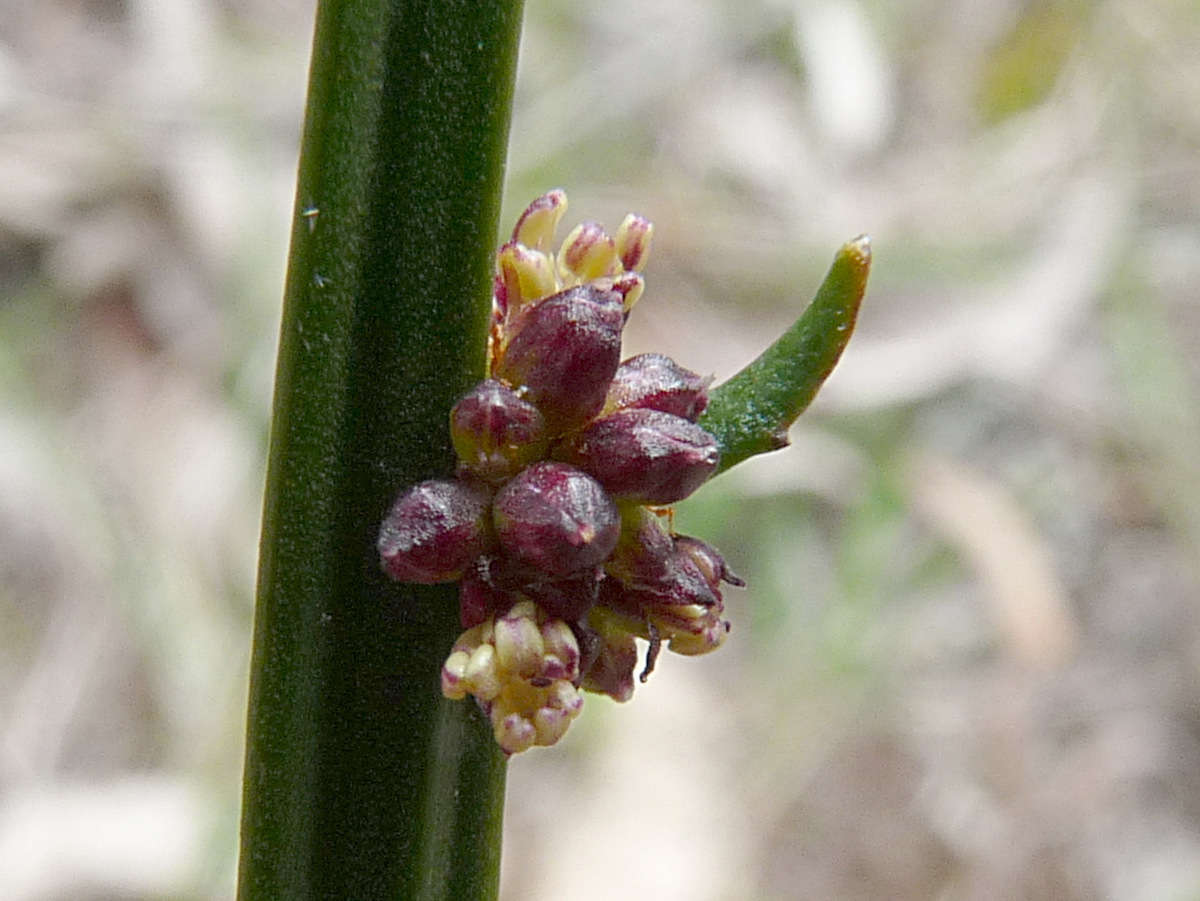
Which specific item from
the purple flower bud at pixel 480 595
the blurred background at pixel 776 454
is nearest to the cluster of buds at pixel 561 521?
the purple flower bud at pixel 480 595

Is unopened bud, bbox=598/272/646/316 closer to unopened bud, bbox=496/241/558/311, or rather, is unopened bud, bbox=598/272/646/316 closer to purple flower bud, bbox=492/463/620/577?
unopened bud, bbox=496/241/558/311

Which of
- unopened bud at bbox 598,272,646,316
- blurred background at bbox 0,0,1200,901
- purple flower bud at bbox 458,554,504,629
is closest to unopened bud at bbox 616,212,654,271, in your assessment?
unopened bud at bbox 598,272,646,316

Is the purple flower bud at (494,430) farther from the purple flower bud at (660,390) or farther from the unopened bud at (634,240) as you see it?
the unopened bud at (634,240)

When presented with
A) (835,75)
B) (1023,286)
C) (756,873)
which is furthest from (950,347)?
(756,873)

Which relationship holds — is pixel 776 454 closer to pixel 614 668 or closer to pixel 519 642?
pixel 614 668

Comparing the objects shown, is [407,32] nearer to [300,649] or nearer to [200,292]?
[300,649]

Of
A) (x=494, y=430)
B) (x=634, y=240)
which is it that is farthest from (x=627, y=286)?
(x=494, y=430)
